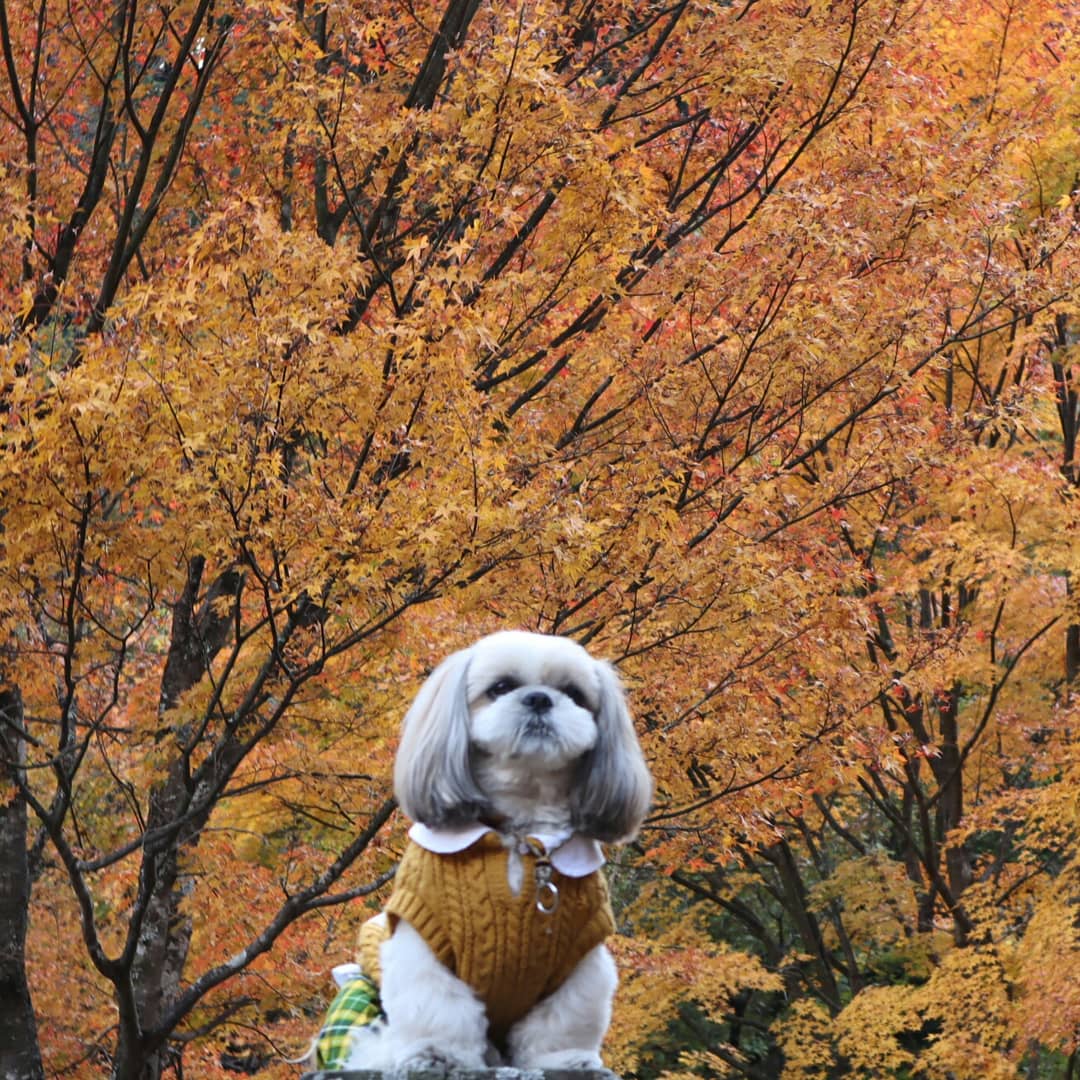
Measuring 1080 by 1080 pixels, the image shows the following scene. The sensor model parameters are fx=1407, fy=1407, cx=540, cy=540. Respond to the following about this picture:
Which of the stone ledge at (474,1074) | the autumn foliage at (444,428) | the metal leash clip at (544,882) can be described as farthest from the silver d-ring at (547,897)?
the autumn foliage at (444,428)

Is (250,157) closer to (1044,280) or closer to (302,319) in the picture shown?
(302,319)

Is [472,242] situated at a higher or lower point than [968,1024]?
higher

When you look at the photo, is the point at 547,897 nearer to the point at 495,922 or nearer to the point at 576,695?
the point at 495,922

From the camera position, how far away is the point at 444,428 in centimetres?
671

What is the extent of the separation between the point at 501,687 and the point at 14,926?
5.77m

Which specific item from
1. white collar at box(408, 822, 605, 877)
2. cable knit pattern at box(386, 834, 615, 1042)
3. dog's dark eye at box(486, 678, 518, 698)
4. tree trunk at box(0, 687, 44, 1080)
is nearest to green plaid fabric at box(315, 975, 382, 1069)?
cable knit pattern at box(386, 834, 615, 1042)

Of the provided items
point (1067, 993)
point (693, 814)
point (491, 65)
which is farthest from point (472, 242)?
point (1067, 993)

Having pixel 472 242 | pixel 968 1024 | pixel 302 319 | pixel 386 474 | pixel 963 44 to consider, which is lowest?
pixel 968 1024

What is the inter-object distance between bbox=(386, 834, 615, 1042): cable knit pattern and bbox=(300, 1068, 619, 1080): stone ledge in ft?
0.76

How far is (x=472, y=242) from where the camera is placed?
721 centimetres

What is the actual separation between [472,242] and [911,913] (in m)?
11.5

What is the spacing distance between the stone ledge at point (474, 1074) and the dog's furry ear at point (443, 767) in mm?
615

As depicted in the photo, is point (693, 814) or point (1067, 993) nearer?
point (693, 814)

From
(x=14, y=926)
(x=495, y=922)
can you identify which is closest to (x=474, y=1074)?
(x=495, y=922)
